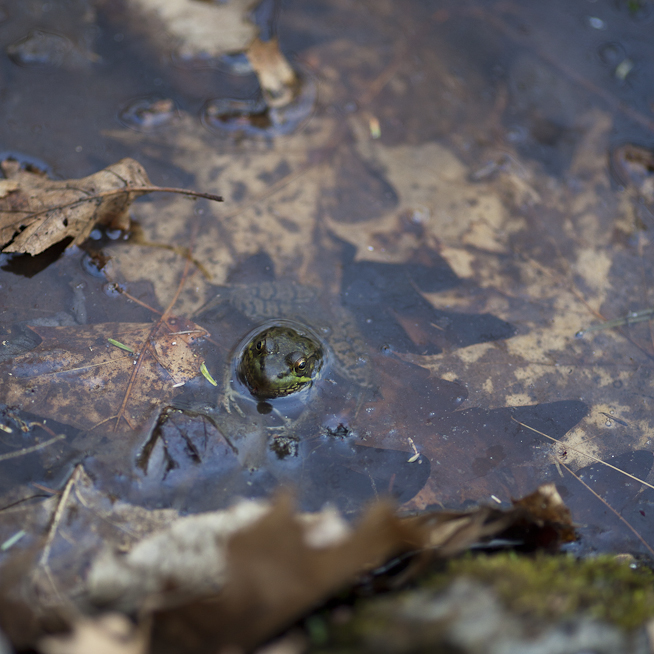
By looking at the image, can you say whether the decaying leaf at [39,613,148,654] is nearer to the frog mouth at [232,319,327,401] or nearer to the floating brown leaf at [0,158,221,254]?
the frog mouth at [232,319,327,401]

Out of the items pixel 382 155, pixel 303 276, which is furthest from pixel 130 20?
pixel 303 276

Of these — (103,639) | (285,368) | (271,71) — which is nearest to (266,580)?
(103,639)

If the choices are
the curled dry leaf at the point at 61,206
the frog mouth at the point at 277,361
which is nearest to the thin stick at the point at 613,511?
the frog mouth at the point at 277,361

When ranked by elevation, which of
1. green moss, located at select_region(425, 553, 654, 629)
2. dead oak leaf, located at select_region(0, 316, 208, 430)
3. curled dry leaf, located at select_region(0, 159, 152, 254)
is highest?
green moss, located at select_region(425, 553, 654, 629)

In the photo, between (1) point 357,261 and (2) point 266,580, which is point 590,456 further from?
(2) point 266,580

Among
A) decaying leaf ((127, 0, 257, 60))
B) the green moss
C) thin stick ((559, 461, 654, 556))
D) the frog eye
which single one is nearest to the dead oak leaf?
the frog eye

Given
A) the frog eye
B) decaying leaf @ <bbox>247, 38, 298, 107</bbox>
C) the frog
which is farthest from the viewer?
decaying leaf @ <bbox>247, 38, 298, 107</bbox>

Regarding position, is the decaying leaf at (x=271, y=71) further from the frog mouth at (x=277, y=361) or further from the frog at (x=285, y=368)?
the frog mouth at (x=277, y=361)
